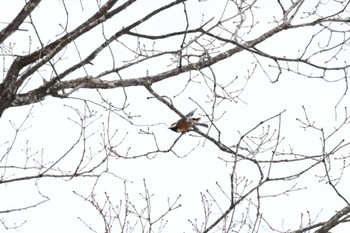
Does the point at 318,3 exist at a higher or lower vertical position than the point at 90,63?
higher

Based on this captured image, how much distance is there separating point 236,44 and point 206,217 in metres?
1.19

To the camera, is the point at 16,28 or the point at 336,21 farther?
the point at 336,21

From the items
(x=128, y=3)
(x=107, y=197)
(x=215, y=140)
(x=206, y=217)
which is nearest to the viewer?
(x=128, y=3)

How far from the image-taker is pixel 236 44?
3977mm

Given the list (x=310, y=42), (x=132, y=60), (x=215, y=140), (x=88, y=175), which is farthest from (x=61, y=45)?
(x=310, y=42)

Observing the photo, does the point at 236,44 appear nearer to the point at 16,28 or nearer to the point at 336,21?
the point at 336,21

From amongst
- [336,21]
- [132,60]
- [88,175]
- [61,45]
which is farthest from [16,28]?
[336,21]

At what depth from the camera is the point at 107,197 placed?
15.3ft

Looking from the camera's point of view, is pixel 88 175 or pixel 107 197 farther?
pixel 107 197

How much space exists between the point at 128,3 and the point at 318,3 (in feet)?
5.95

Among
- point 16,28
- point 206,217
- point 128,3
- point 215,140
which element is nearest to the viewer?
point 16,28

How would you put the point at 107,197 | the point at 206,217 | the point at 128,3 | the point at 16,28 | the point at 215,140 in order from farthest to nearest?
the point at 107,197 < the point at 215,140 < the point at 206,217 < the point at 128,3 < the point at 16,28

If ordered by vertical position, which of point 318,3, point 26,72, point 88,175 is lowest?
point 88,175

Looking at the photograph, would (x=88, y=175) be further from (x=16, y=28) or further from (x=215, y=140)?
(x=16, y=28)
